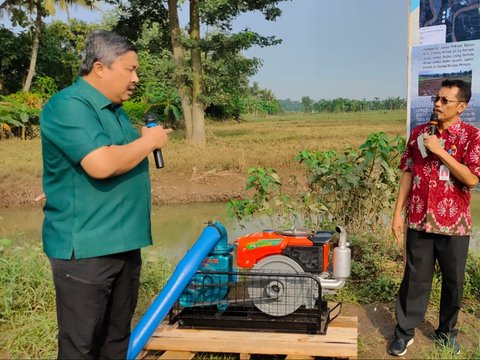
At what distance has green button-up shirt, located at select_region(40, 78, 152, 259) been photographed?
6.70ft

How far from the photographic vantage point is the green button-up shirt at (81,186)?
6.70ft

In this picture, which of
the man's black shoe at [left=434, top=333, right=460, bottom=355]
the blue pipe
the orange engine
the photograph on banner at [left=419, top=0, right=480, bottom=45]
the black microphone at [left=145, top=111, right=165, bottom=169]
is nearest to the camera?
the black microphone at [left=145, top=111, right=165, bottom=169]

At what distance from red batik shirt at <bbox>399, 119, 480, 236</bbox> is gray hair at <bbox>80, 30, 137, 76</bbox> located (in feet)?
5.97

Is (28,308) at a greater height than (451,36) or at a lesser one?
lesser

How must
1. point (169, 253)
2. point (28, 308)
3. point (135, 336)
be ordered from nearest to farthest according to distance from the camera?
point (135, 336)
point (28, 308)
point (169, 253)

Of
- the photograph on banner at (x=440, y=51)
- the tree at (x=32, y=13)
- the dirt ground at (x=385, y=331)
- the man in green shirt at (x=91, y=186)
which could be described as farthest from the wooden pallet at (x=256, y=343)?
the tree at (x=32, y=13)

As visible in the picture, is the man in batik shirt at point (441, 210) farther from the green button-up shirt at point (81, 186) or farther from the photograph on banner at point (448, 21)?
the green button-up shirt at point (81, 186)

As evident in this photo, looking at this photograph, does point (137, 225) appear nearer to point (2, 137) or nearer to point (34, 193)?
point (34, 193)

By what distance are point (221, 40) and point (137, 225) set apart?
1228 cm

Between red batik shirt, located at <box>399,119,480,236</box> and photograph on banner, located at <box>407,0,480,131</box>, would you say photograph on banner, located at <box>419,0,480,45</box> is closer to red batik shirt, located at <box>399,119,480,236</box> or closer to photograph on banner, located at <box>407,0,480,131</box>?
photograph on banner, located at <box>407,0,480,131</box>

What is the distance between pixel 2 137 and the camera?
1691 cm

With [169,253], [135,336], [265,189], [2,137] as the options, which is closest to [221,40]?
[2,137]

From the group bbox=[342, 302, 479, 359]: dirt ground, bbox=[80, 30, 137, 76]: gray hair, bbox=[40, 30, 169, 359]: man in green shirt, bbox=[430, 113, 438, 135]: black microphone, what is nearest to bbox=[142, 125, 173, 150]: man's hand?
bbox=[40, 30, 169, 359]: man in green shirt

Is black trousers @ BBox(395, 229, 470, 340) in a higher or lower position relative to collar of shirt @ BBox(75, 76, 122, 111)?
lower
